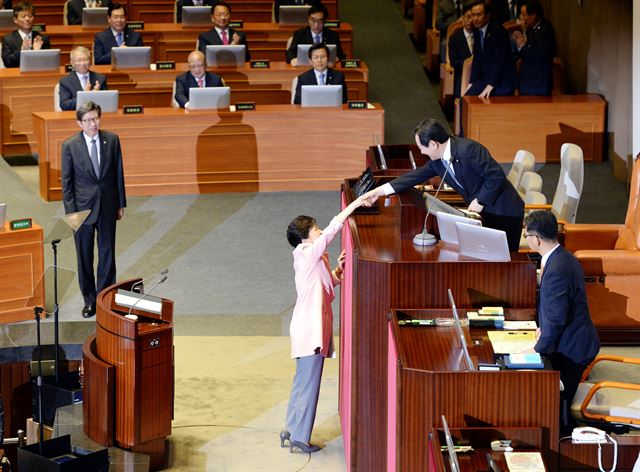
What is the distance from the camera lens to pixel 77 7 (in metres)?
14.2

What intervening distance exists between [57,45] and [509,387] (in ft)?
31.5

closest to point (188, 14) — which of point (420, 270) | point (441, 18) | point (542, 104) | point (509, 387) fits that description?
point (441, 18)

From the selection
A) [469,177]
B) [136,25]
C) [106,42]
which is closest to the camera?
[469,177]

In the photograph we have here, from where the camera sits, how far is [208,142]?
11.3 meters

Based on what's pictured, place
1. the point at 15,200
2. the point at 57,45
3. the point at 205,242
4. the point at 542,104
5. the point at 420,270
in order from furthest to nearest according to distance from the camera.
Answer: the point at 57,45 → the point at 542,104 → the point at 15,200 → the point at 205,242 → the point at 420,270

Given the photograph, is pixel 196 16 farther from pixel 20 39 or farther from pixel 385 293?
pixel 385 293

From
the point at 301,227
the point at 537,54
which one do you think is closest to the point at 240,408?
the point at 301,227

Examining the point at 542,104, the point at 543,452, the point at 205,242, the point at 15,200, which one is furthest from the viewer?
the point at 542,104

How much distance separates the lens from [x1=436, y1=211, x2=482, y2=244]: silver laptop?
582cm

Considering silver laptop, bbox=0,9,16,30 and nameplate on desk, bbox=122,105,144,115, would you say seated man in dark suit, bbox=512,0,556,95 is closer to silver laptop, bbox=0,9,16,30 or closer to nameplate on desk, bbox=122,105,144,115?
nameplate on desk, bbox=122,105,144,115

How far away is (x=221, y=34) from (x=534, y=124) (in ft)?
10.9

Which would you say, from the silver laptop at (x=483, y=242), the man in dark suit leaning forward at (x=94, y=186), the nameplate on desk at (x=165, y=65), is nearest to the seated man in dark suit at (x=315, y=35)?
the nameplate on desk at (x=165, y=65)

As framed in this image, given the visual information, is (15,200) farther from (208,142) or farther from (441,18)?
(441,18)

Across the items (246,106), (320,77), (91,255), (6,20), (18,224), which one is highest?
A: (6,20)
